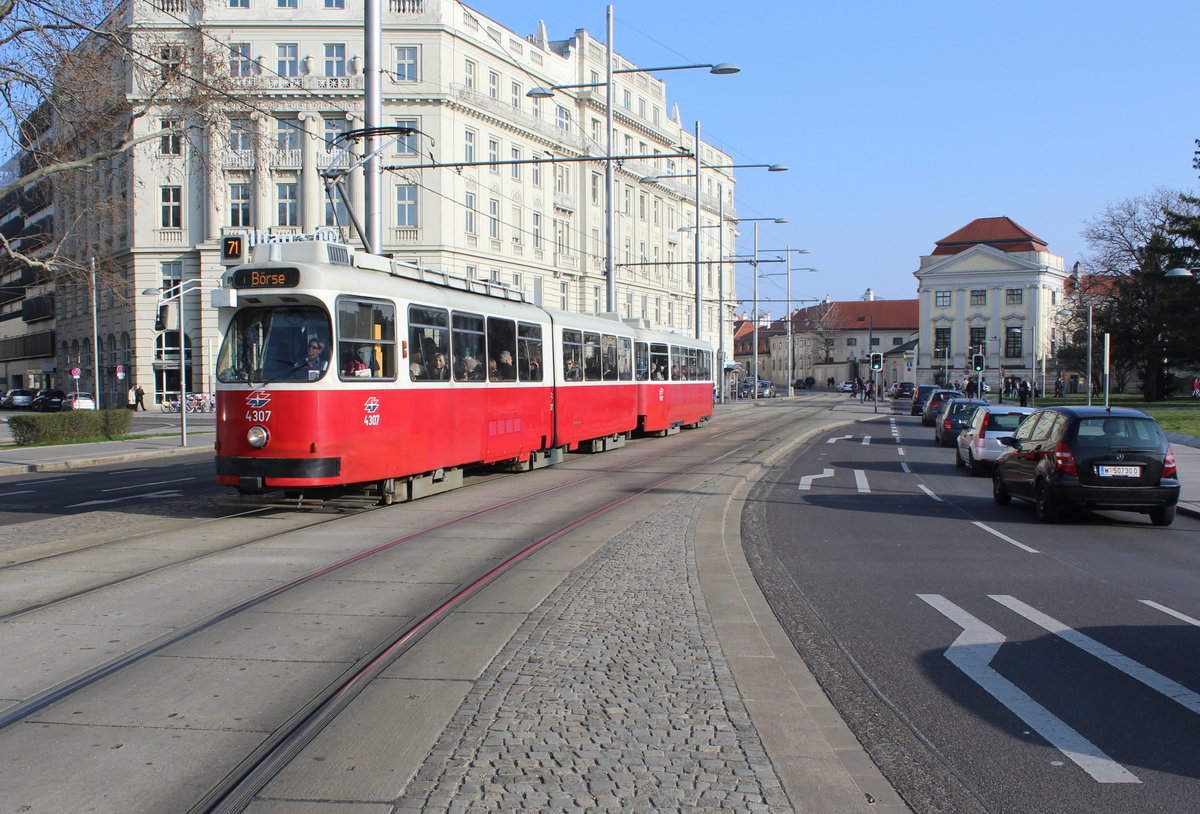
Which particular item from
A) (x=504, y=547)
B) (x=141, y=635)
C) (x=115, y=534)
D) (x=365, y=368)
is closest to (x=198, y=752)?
(x=141, y=635)

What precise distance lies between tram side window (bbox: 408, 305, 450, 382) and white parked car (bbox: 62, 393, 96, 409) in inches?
1826

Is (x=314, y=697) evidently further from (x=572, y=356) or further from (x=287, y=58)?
(x=287, y=58)

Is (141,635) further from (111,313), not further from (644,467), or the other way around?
(111,313)

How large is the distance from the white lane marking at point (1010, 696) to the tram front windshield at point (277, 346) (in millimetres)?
7999

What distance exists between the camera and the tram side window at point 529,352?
19.3 m

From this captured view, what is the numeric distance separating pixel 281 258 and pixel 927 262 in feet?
369

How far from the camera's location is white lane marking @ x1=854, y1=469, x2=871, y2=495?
1866cm

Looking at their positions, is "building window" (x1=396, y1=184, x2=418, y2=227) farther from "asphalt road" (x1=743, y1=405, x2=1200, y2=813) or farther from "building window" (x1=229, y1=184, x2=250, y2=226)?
"asphalt road" (x1=743, y1=405, x2=1200, y2=813)

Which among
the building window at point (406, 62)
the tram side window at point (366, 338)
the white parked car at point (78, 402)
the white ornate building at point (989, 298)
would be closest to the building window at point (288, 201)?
the building window at point (406, 62)

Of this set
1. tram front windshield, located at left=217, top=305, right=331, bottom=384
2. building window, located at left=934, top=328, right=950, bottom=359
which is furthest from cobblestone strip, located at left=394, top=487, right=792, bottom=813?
building window, located at left=934, top=328, right=950, bottom=359

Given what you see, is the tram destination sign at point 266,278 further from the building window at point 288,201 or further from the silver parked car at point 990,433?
the building window at point 288,201

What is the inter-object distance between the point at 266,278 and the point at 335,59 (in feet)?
153

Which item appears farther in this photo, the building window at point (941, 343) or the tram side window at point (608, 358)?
the building window at point (941, 343)

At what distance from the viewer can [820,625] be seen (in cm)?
782
